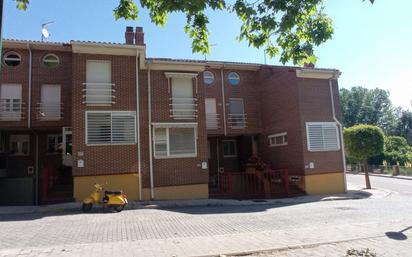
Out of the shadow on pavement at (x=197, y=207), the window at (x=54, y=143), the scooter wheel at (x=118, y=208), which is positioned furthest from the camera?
the window at (x=54, y=143)

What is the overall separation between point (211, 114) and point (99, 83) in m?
8.60

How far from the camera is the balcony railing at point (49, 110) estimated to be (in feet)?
63.9

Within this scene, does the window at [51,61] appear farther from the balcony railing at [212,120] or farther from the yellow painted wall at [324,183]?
the yellow painted wall at [324,183]

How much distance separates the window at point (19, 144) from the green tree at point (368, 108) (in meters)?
65.6

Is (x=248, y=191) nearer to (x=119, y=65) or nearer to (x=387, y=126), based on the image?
(x=119, y=65)

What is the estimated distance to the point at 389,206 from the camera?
15266mm

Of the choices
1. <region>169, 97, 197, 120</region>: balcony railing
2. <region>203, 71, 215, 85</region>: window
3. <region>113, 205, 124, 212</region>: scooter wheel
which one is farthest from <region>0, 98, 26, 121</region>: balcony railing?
<region>203, 71, 215, 85</region>: window

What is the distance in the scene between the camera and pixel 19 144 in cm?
2097

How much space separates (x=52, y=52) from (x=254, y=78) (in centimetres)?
1285

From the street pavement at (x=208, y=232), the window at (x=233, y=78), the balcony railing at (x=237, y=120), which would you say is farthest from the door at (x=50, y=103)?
the window at (x=233, y=78)

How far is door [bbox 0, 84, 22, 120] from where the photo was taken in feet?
63.1

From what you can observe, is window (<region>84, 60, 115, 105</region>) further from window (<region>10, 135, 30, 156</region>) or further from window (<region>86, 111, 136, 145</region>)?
window (<region>10, 135, 30, 156</region>)

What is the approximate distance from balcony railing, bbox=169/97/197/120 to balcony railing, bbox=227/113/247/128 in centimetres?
577

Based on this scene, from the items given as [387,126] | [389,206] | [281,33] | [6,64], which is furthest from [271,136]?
[387,126]
